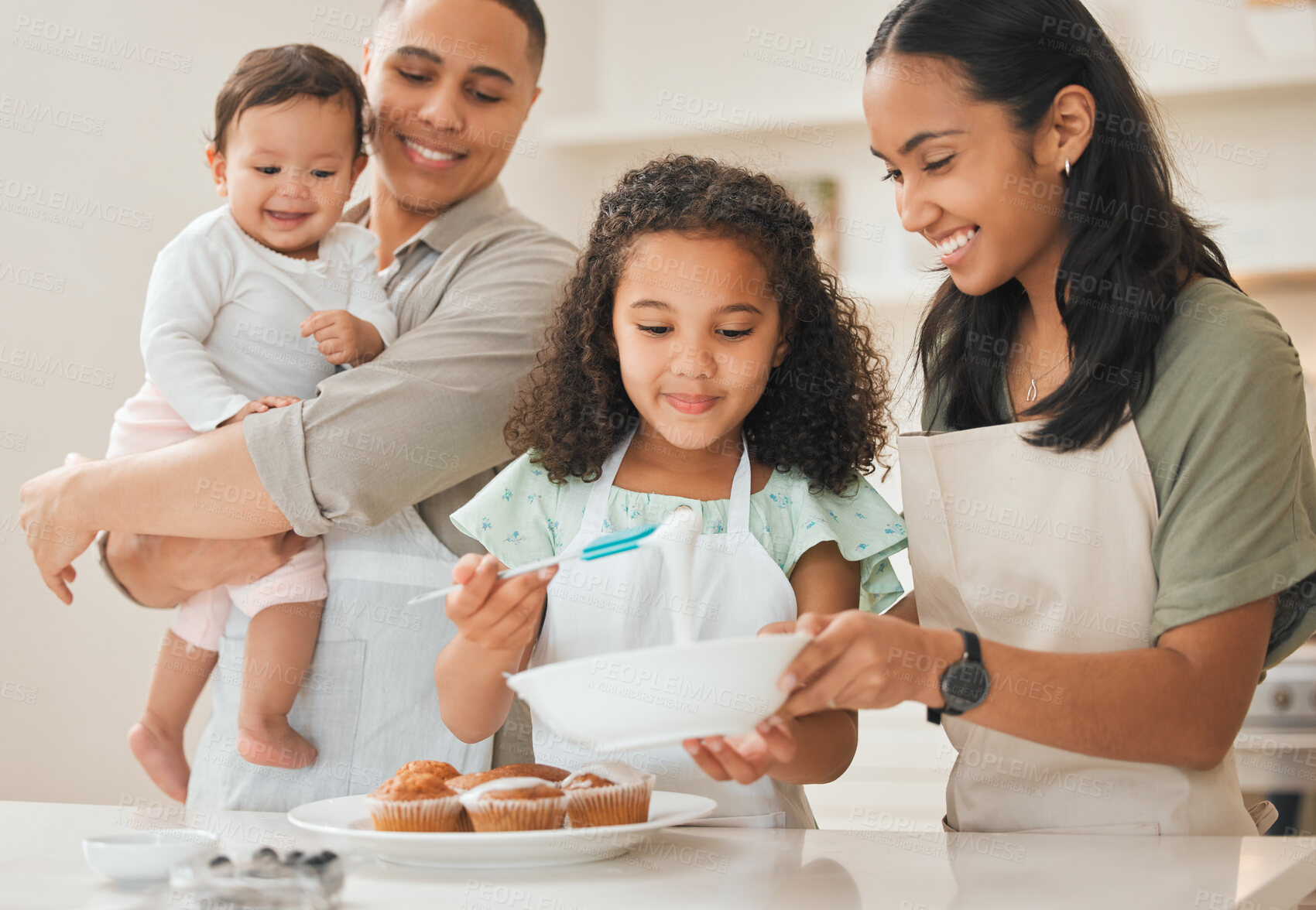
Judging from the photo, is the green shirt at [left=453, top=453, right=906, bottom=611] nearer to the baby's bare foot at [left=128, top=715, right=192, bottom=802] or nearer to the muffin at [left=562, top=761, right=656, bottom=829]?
the muffin at [left=562, top=761, right=656, bottom=829]

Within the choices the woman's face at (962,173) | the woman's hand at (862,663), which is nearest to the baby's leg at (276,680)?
the woman's hand at (862,663)

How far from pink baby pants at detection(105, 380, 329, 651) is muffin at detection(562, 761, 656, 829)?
2.22ft

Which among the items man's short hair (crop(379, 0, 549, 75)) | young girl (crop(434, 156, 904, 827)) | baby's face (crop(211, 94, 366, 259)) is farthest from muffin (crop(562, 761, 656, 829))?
man's short hair (crop(379, 0, 549, 75))

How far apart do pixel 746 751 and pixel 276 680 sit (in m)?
0.79

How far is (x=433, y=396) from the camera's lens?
58.1 inches

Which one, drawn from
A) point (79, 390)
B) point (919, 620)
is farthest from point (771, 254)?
point (79, 390)

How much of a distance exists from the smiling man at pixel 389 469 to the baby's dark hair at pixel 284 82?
0.23ft

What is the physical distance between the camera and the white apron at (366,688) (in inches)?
60.5

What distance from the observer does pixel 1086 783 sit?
1.24 m

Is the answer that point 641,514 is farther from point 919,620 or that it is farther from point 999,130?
point 999,130

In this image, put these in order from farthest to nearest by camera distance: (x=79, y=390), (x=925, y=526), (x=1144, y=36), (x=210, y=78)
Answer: (x=1144, y=36)
(x=210, y=78)
(x=79, y=390)
(x=925, y=526)

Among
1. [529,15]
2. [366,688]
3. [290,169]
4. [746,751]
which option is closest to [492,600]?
[746,751]

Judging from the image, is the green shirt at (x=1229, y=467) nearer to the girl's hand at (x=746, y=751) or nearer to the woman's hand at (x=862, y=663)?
the woman's hand at (x=862, y=663)

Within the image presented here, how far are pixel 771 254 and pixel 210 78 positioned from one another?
1.82m
